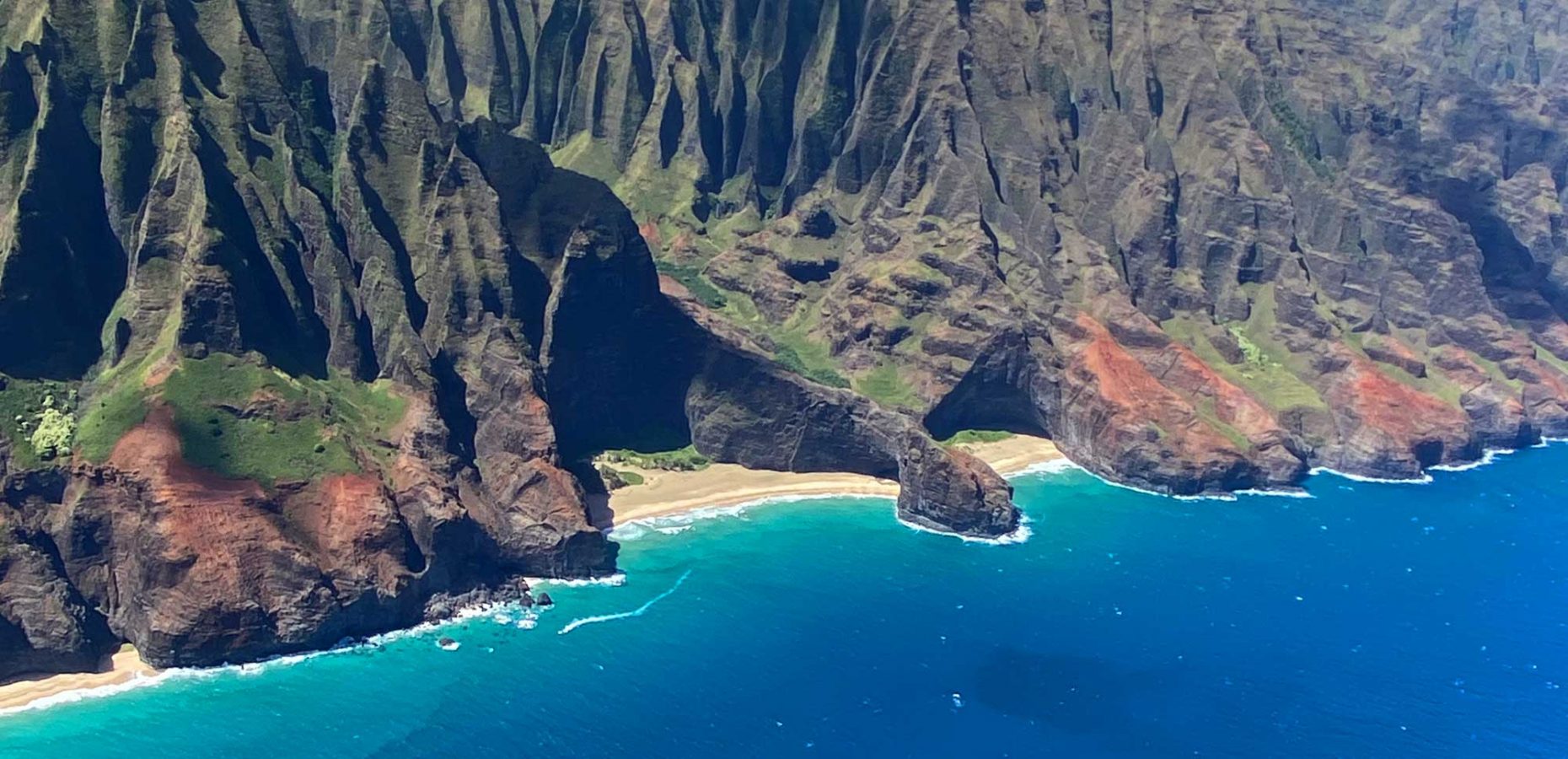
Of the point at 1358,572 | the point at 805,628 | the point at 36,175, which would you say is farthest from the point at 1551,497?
the point at 36,175

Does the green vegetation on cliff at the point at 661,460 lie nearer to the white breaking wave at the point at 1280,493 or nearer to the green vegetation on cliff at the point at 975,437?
the green vegetation on cliff at the point at 975,437

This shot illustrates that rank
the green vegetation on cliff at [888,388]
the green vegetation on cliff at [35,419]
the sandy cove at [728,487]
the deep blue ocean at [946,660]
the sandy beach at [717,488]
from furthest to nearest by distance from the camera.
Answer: the green vegetation on cliff at [888,388]
the sandy cove at [728,487]
the sandy beach at [717,488]
the green vegetation on cliff at [35,419]
the deep blue ocean at [946,660]

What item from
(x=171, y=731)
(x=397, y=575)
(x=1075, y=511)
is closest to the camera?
(x=171, y=731)

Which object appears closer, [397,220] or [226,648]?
[226,648]

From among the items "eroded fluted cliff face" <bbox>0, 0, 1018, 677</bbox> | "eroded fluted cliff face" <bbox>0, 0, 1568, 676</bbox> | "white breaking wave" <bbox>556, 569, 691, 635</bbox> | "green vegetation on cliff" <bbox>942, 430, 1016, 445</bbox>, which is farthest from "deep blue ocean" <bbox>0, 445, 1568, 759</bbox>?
"green vegetation on cliff" <bbox>942, 430, 1016, 445</bbox>

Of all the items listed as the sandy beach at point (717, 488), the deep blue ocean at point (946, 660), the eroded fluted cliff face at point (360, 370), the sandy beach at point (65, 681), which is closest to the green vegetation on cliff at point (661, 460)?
the sandy beach at point (717, 488)

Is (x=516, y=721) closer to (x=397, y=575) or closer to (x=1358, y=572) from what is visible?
(x=397, y=575)

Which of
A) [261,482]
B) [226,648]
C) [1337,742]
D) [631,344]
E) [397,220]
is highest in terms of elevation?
[397,220]

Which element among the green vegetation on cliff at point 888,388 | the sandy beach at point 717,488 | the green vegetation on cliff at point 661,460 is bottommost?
the sandy beach at point 717,488
